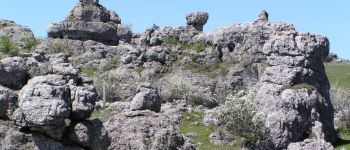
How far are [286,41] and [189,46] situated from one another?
1945 inches

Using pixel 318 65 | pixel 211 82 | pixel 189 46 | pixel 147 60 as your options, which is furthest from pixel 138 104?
pixel 189 46

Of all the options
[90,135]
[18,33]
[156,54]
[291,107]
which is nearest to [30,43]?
[18,33]

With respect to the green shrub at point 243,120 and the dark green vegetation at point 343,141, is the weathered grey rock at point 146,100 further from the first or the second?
the dark green vegetation at point 343,141

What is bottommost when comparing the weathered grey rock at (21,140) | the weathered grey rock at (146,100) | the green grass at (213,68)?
the green grass at (213,68)

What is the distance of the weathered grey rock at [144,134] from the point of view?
126 ft

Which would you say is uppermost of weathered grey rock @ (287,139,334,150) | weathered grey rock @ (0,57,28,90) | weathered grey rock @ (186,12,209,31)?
weathered grey rock @ (186,12,209,31)

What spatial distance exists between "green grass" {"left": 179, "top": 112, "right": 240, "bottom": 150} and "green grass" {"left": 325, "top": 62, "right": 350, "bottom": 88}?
171 feet

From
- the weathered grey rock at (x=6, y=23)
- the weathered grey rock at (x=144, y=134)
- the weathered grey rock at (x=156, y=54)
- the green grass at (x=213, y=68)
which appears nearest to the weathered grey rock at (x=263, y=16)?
the green grass at (x=213, y=68)

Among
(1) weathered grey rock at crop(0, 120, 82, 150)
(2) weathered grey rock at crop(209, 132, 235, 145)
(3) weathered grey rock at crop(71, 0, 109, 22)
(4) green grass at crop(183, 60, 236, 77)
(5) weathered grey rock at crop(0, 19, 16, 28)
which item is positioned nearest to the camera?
(1) weathered grey rock at crop(0, 120, 82, 150)

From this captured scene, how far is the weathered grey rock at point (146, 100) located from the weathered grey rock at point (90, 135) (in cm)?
2241

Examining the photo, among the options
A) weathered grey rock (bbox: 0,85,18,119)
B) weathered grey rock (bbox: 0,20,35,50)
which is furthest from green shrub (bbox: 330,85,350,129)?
weathered grey rock (bbox: 0,20,35,50)

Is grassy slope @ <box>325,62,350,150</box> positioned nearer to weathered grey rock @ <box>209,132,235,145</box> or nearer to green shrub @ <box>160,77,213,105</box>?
green shrub @ <box>160,77,213,105</box>

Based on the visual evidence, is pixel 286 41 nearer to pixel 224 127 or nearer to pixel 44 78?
pixel 224 127

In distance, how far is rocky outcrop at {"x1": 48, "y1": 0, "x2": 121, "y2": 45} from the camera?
416 ft
